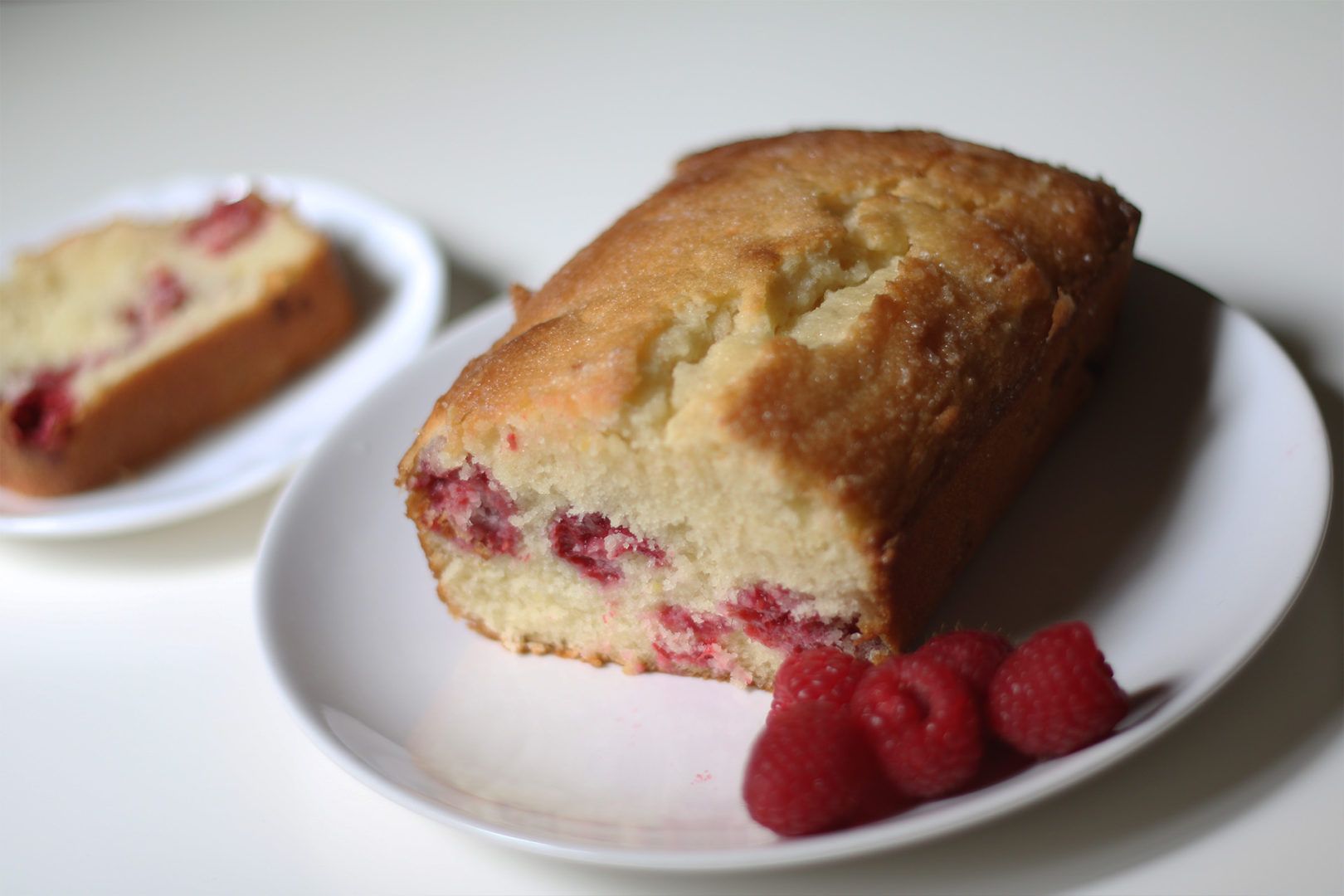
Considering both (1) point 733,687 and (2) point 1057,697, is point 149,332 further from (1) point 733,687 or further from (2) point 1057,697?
(2) point 1057,697

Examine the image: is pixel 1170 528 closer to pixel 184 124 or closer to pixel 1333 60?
pixel 1333 60

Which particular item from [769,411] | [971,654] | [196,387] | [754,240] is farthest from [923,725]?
[196,387]

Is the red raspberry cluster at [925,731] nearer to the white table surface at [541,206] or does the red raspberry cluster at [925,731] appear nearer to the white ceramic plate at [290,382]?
the white table surface at [541,206]

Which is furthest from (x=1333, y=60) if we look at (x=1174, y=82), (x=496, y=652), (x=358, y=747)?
(x=358, y=747)

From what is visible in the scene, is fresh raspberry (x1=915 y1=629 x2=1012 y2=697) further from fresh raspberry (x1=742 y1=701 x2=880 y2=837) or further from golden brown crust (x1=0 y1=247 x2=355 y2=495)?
golden brown crust (x1=0 y1=247 x2=355 y2=495)

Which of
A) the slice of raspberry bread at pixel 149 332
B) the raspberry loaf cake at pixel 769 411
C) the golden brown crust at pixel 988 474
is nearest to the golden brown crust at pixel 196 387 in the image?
A: the slice of raspberry bread at pixel 149 332

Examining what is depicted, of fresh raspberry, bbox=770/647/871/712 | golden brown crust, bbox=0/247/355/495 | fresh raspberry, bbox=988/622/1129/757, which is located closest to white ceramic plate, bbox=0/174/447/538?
golden brown crust, bbox=0/247/355/495
